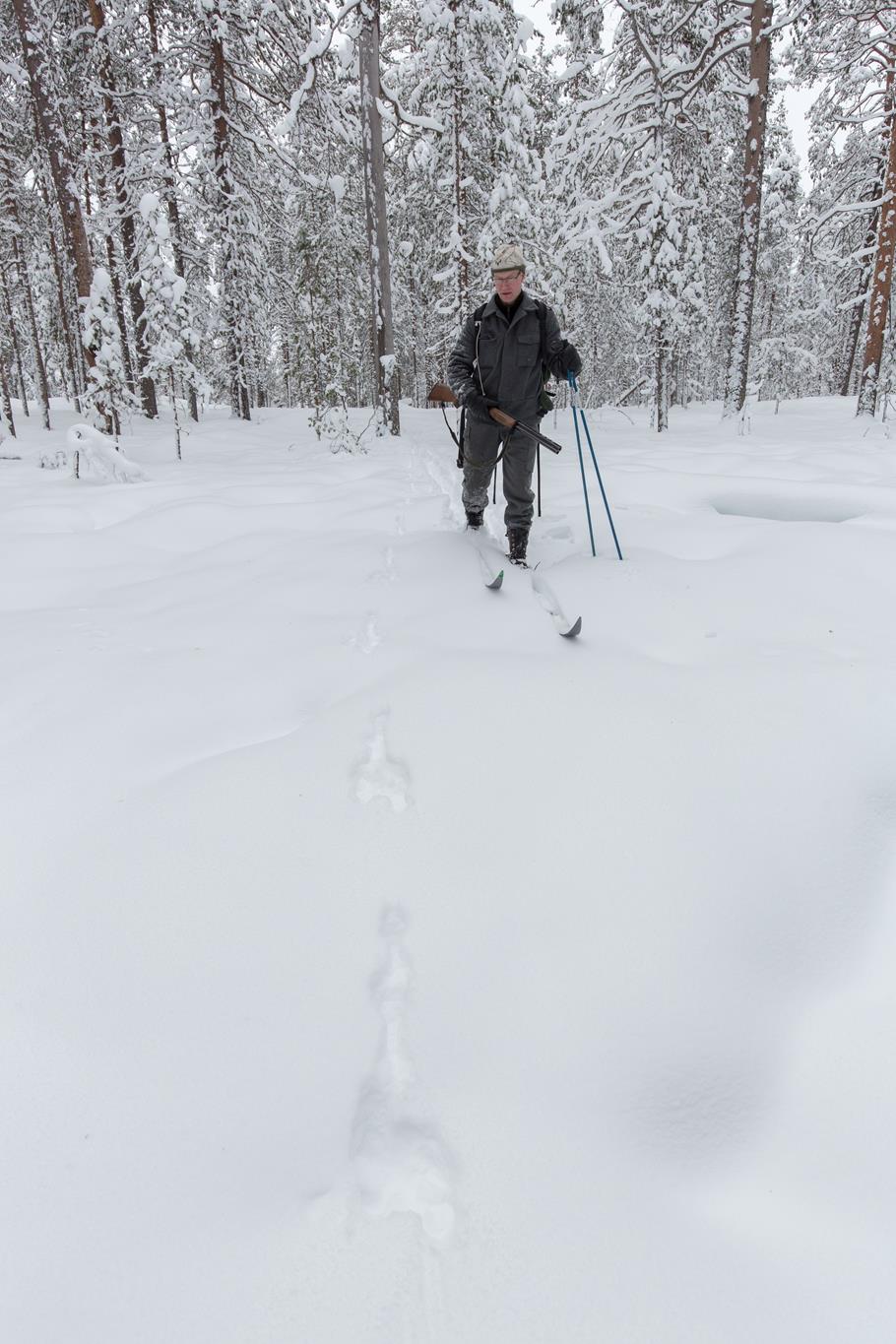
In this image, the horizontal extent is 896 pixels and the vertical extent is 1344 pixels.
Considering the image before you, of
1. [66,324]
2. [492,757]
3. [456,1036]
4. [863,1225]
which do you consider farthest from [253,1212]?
Result: [66,324]

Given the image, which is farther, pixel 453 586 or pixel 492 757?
pixel 453 586

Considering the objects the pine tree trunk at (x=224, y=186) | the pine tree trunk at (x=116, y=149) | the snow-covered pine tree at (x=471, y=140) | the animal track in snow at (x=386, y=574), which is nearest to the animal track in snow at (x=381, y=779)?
the animal track in snow at (x=386, y=574)

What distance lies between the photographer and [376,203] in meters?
11.8

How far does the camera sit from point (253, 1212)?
1.48m

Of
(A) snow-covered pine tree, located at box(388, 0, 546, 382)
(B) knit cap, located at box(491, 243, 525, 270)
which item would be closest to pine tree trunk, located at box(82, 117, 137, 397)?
(A) snow-covered pine tree, located at box(388, 0, 546, 382)

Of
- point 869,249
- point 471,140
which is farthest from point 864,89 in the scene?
point 471,140

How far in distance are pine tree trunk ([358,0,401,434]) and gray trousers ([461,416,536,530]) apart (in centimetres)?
699

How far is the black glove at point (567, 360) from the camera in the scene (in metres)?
5.21

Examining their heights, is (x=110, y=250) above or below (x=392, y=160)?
below

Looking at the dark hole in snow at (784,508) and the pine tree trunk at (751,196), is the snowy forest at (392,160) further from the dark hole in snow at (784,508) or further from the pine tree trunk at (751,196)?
the dark hole in snow at (784,508)

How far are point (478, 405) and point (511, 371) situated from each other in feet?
1.16

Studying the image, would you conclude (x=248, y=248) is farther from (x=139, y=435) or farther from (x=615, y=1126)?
(x=615, y=1126)

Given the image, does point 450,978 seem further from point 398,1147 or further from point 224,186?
point 224,186

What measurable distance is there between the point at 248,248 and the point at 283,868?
18247 mm
